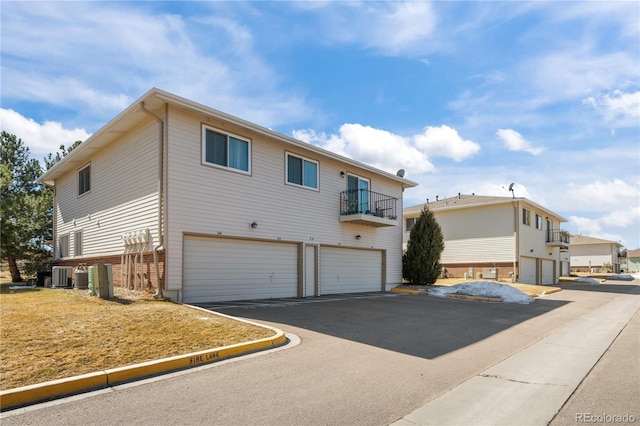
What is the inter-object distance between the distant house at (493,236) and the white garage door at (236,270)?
19.0 meters

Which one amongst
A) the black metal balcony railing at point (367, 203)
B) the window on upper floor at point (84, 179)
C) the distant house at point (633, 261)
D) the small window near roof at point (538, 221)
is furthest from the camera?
the distant house at point (633, 261)

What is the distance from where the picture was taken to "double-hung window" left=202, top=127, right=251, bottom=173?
497 inches

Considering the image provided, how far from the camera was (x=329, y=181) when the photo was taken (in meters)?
17.2

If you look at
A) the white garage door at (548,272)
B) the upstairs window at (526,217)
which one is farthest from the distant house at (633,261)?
the upstairs window at (526,217)

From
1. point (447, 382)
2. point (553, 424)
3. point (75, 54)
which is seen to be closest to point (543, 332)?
point (447, 382)

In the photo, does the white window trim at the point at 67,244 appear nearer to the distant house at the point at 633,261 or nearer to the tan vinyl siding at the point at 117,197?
the tan vinyl siding at the point at 117,197

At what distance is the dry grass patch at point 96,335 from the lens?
530cm

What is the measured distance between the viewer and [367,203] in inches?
746

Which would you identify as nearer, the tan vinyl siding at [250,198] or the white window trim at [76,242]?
the tan vinyl siding at [250,198]

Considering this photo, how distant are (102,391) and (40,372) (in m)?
0.90
